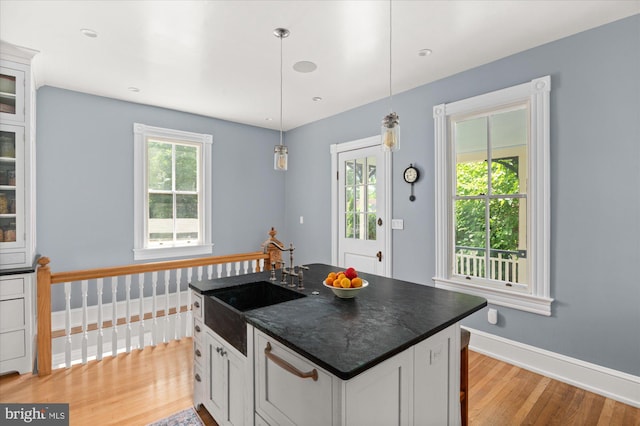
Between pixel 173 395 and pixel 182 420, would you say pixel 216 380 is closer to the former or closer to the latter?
pixel 182 420

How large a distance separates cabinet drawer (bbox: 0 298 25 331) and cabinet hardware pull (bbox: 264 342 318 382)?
2602mm

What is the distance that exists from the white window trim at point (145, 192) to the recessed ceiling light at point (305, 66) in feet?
7.04

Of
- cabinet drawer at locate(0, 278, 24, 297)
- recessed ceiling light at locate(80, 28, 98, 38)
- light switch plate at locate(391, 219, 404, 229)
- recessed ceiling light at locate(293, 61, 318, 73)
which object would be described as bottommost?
cabinet drawer at locate(0, 278, 24, 297)

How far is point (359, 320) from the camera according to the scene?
144 cm

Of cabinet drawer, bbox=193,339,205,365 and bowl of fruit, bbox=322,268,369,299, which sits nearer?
bowl of fruit, bbox=322,268,369,299

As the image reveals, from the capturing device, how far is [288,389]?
125 cm

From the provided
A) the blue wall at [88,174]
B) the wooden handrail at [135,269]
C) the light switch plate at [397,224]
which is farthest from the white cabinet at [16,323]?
the light switch plate at [397,224]

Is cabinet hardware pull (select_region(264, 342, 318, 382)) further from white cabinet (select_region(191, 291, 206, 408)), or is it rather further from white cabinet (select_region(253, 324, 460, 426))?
white cabinet (select_region(191, 291, 206, 408))

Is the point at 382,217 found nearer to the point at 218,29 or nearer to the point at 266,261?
the point at 266,261

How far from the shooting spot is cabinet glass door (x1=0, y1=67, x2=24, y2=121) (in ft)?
8.79

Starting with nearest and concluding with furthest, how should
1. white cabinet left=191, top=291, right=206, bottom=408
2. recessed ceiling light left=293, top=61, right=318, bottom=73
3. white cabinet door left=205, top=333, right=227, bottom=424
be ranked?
white cabinet door left=205, top=333, right=227, bottom=424 → white cabinet left=191, top=291, right=206, bottom=408 → recessed ceiling light left=293, top=61, right=318, bottom=73

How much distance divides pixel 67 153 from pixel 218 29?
99.7 inches

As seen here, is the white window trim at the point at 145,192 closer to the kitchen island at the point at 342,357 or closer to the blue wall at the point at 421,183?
the blue wall at the point at 421,183

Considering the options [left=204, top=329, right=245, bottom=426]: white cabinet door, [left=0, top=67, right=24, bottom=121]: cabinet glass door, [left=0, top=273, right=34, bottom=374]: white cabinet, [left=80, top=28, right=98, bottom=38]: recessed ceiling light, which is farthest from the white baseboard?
[left=0, top=67, right=24, bottom=121]: cabinet glass door
